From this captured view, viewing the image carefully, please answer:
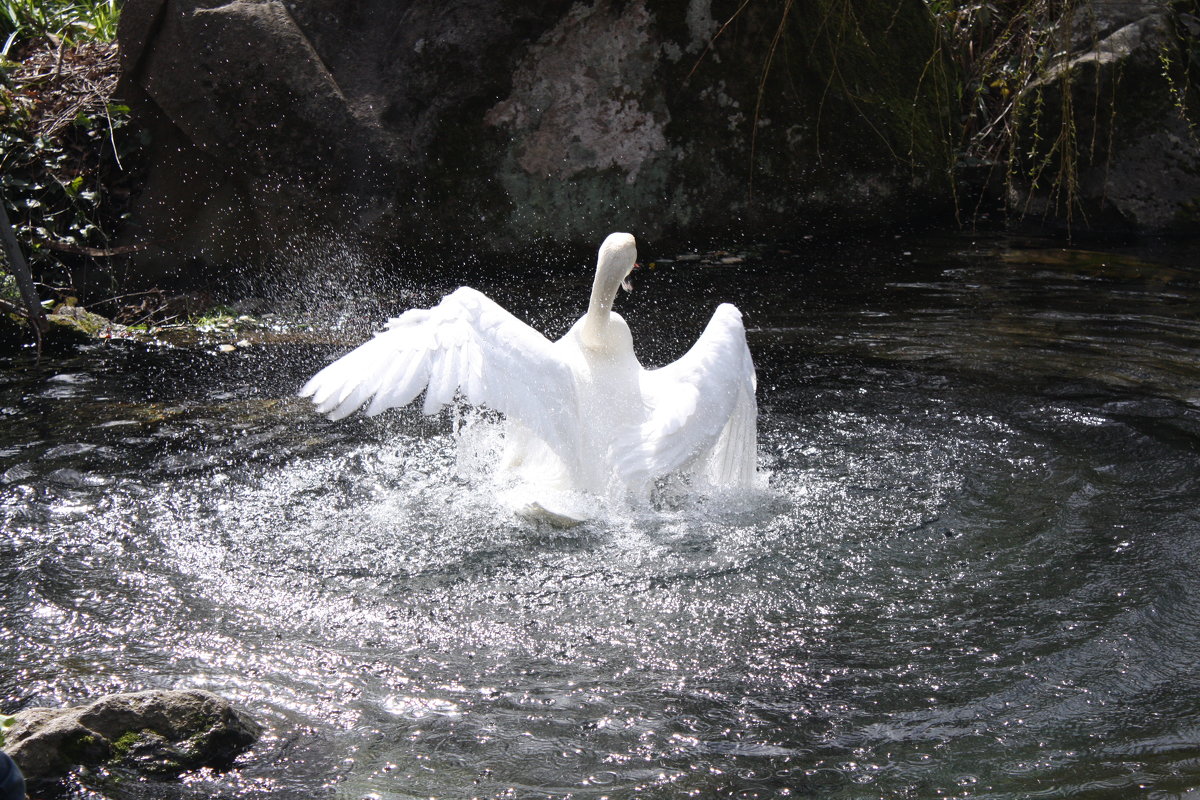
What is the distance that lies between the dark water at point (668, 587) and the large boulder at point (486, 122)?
1.95 m

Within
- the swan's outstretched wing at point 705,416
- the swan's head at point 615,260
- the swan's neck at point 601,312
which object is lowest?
the swan's outstretched wing at point 705,416

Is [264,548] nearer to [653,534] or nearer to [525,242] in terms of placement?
[653,534]

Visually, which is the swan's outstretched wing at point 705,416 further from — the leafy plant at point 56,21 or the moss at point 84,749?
the leafy plant at point 56,21

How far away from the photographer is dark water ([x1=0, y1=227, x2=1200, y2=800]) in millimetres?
2732

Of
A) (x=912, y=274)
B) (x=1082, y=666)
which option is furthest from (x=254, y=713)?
(x=912, y=274)

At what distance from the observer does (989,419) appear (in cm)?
495

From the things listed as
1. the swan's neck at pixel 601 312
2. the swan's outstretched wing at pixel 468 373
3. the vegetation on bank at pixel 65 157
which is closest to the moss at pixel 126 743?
the swan's outstretched wing at pixel 468 373

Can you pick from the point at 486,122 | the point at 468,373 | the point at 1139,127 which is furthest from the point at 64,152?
the point at 1139,127

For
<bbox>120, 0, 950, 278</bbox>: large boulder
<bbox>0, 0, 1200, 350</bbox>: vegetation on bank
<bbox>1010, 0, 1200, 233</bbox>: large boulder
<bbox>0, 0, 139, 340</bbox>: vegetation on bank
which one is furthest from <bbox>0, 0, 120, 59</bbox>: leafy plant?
<bbox>1010, 0, 1200, 233</bbox>: large boulder

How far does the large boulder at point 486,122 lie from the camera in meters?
7.40

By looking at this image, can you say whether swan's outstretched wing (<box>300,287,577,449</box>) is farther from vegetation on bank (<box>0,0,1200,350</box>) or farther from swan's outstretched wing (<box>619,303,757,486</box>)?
vegetation on bank (<box>0,0,1200,350</box>)

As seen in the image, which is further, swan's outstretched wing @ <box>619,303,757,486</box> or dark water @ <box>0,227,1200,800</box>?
swan's outstretched wing @ <box>619,303,757,486</box>

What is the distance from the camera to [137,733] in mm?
2672

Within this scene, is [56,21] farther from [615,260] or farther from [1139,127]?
[1139,127]
